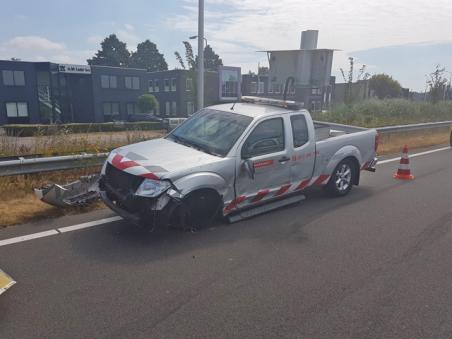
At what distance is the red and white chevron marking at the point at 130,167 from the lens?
467cm

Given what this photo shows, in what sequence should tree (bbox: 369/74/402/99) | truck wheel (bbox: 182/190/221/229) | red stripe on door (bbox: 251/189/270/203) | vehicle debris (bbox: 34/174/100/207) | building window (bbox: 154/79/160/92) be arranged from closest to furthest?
truck wheel (bbox: 182/190/221/229) → vehicle debris (bbox: 34/174/100/207) → red stripe on door (bbox: 251/189/270/203) → building window (bbox: 154/79/160/92) → tree (bbox: 369/74/402/99)

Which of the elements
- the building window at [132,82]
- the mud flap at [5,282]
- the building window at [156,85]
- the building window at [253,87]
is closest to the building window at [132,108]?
the building window at [132,82]

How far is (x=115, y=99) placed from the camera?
48.9 m

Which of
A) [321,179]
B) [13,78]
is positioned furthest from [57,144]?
[13,78]

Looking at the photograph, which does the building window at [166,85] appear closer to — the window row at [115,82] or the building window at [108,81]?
the window row at [115,82]

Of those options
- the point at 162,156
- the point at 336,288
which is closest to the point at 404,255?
the point at 336,288

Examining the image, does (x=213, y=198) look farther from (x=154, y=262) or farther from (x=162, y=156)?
(x=154, y=262)

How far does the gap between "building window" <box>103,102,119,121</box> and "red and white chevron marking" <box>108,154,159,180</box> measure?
45645 millimetres

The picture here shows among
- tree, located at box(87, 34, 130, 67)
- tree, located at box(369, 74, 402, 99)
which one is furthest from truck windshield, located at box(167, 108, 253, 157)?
tree, located at box(87, 34, 130, 67)

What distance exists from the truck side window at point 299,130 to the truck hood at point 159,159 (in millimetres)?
1590

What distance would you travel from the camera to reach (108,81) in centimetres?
4788

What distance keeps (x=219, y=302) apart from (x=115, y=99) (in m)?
48.7

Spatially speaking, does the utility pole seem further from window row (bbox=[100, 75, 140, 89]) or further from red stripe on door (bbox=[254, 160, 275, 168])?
window row (bbox=[100, 75, 140, 89])

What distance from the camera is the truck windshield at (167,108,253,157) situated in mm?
5449
